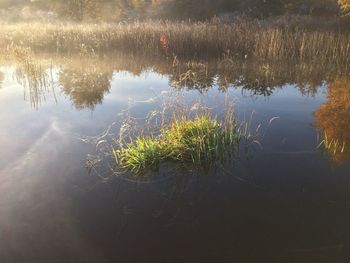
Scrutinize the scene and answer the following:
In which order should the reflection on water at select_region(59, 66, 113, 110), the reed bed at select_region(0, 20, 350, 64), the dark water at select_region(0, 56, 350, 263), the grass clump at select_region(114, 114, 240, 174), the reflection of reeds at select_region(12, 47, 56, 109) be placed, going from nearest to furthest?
the dark water at select_region(0, 56, 350, 263) → the grass clump at select_region(114, 114, 240, 174) → the reflection on water at select_region(59, 66, 113, 110) → the reflection of reeds at select_region(12, 47, 56, 109) → the reed bed at select_region(0, 20, 350, 64)

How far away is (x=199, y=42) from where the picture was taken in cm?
1451

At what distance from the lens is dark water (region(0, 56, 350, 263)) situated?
12.0ft

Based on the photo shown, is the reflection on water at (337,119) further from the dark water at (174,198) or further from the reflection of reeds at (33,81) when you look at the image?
A: the reflection of reeds at (33,81)

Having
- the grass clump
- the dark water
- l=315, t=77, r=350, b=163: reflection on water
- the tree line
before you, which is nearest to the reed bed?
l=315, t=77, r=350, b=163: reflection on water

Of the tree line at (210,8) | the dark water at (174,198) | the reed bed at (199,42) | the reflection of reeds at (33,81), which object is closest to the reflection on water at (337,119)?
the dark water at (174,198)

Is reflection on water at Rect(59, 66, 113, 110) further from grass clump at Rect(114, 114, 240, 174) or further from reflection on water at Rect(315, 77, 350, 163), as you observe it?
reflection on water at Rect(315, 77, 350, 163)

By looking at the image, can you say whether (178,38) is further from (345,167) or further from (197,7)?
(197,7)

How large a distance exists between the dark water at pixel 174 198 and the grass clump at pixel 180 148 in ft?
1.08

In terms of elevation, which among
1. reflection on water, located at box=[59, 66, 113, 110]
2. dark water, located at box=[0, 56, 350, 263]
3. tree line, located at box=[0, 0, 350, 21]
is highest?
tree line, located at box=[0, 0, 350, 21]

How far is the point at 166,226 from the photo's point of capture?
13.1 ft

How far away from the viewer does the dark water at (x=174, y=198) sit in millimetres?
3654

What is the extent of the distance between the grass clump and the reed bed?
778cm

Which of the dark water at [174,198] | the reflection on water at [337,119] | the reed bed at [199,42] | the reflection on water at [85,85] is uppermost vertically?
the reed bed at [199,42]

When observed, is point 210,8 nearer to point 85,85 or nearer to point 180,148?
point 85,85
